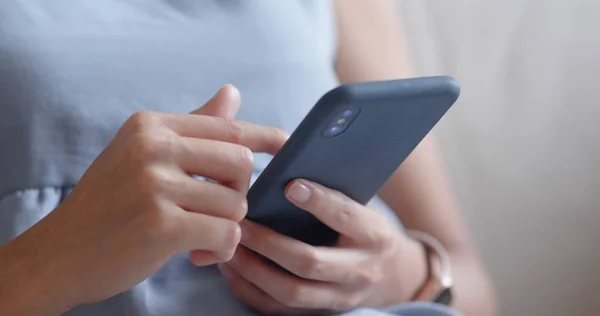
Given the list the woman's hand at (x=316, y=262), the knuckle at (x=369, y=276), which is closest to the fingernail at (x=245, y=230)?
the woman's hand at (x=316, y=262)

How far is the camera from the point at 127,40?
0.58m

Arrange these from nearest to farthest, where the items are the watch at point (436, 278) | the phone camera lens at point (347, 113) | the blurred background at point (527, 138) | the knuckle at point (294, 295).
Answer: the phone camera lens at point (347, 113) < the knuckle at point (294, 295) < the watch at point (436, 278) < the blurred background at point (527, 138)

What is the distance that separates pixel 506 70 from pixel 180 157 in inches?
23.5

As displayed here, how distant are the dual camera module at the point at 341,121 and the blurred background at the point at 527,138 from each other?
53 centimetres

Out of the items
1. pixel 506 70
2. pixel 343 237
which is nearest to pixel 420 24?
pixel 506 70

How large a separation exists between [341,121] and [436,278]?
0.30 metres

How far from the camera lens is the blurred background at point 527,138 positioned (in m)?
0.88

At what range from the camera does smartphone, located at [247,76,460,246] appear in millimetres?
416

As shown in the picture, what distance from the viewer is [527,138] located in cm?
90

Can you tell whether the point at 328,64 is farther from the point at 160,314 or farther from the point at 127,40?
the point at 160,314

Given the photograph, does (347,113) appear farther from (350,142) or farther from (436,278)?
(436,278)

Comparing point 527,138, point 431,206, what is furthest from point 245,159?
point 527,138

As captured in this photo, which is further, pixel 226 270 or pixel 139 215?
pixel 226 270

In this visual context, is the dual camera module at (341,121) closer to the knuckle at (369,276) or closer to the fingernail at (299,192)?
the fingernail at (299,192)
